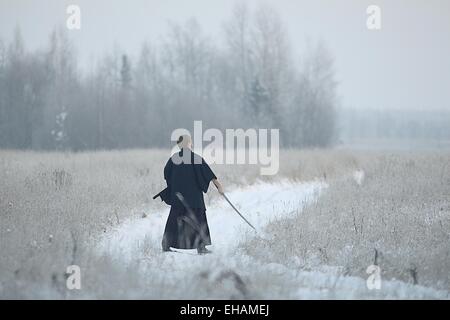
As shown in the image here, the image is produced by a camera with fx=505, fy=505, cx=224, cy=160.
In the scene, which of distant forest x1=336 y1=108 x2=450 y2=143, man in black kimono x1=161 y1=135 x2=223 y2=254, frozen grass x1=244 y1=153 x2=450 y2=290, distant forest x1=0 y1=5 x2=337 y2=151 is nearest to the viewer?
frozen grass x1=244 y1=153 x2=450 y2=290

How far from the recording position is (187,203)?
25.7 feet

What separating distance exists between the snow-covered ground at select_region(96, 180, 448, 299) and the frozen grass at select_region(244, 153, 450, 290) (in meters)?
0.33

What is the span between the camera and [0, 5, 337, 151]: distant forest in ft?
123

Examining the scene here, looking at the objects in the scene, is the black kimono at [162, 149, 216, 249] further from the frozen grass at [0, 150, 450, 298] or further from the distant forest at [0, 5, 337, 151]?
the distant forest at [0, 5, 337, 151]

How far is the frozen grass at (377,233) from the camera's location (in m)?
6.98

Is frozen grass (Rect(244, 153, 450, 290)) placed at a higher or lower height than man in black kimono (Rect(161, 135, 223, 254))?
lower

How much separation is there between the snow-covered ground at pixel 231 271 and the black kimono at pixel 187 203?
0.72 ft

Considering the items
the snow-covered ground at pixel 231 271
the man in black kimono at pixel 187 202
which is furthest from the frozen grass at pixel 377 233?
the man in black kimono at pixel 187 202

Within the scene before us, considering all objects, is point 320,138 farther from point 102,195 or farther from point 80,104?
point 102,195

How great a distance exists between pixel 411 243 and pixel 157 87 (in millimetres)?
38872

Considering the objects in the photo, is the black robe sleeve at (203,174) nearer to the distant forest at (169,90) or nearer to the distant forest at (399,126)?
the distant forest at (169,90)

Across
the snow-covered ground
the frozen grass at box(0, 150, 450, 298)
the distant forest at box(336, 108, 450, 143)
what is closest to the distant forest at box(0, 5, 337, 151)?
the distant forest at box(336, 108, 450, 143)

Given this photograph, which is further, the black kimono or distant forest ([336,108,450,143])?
distant forest ([336,108,450,143])

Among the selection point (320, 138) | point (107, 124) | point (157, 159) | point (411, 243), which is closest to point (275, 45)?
point (320, 138)
